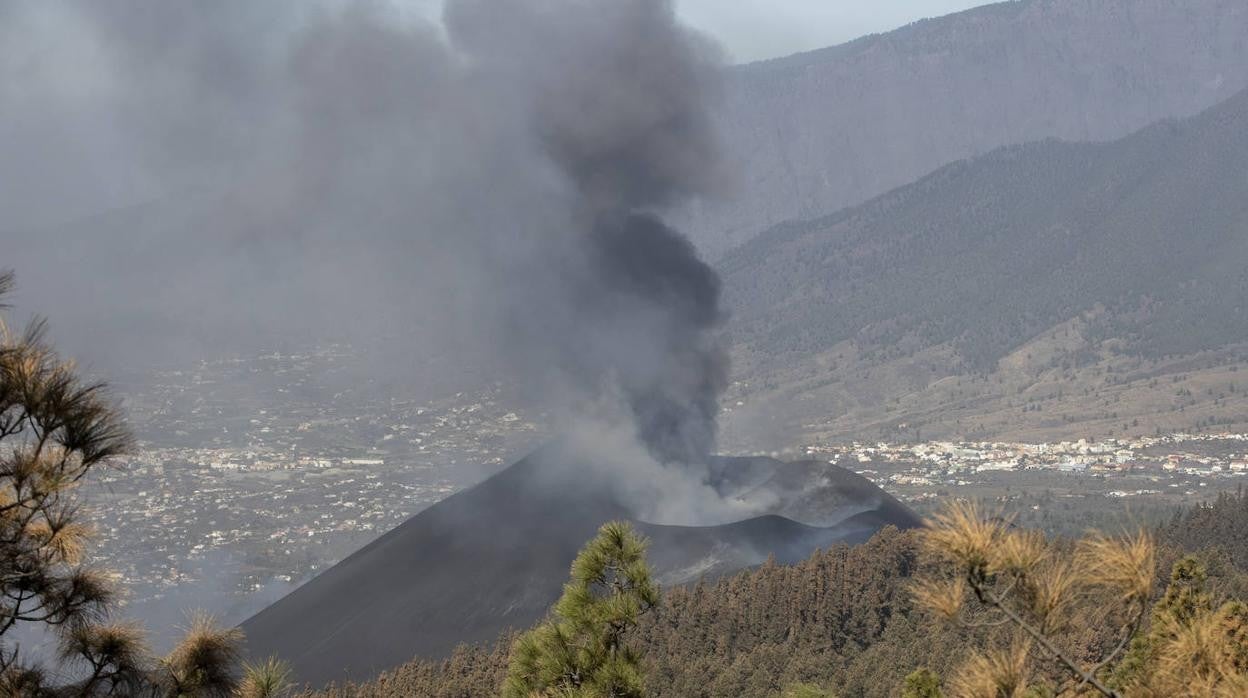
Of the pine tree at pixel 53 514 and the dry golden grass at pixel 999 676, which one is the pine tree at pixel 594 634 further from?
the dry golden grass at pixel 999 676

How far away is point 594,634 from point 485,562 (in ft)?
213

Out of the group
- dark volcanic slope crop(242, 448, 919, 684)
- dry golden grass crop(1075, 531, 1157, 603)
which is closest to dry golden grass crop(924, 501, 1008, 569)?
dry golden grass crop(1075, 531, 1157, 603)

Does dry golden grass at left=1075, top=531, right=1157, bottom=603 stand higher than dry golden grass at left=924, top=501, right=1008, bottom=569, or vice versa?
dry golden grass at left=924, top=501, right=1008, bottom=569

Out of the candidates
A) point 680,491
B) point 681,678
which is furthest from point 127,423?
point 680,491

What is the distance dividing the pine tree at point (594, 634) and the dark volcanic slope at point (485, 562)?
174 feet

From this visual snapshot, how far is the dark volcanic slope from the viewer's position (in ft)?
226

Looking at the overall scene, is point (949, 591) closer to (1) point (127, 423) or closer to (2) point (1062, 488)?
(1) point (127, 423)

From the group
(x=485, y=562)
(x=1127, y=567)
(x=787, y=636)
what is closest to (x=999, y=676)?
(x=1127, y=567)

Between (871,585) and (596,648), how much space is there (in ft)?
165

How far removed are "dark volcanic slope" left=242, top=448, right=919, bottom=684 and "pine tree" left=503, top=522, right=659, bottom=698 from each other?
Answer: 53.0 meters

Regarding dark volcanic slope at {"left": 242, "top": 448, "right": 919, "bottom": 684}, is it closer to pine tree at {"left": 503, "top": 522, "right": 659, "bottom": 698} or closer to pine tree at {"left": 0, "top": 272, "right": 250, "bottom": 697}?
pine tree at {"left": 503, "top": 522, "right": 659, "bottom": 698}

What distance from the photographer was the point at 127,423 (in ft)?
27.9

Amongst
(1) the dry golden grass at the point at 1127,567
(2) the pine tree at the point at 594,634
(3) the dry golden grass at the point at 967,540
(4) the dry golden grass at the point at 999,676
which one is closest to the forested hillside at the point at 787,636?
(2) the pine tree at the point at 594,634

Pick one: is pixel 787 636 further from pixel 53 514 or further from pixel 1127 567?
pixel 53 514
